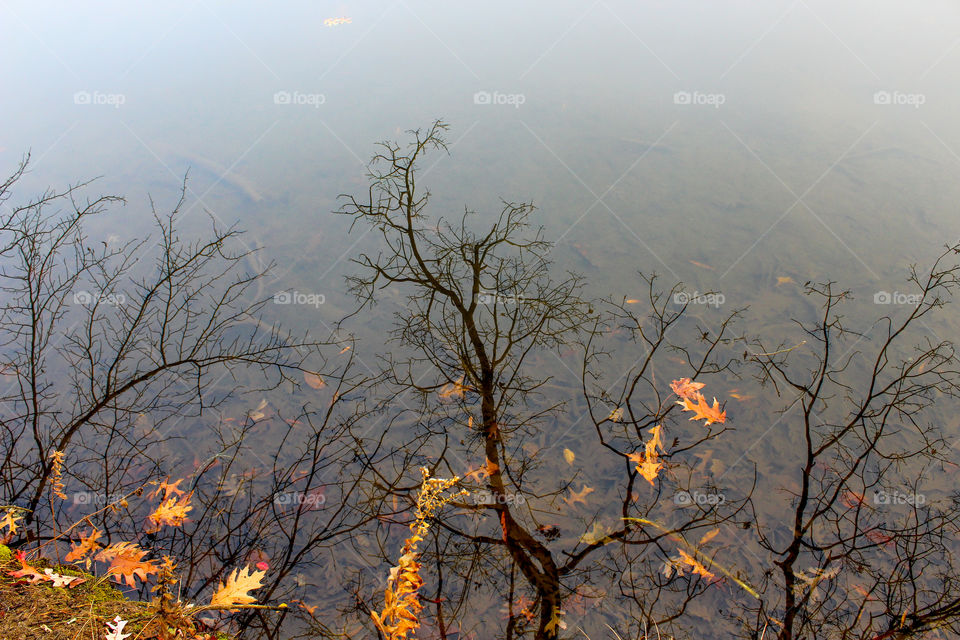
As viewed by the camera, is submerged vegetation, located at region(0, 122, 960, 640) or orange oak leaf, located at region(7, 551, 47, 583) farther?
submerged vegetation, located at region(0, 122, 960, 640)

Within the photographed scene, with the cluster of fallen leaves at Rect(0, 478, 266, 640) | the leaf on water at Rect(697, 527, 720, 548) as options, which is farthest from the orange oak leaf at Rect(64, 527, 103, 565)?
the leaf on water at Rect(697, 527, 720, 548)

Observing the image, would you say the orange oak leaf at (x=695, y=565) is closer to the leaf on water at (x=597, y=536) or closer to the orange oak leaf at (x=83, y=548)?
the leaf on water at (x=597, y=536)

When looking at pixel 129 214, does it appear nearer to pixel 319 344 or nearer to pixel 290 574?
pixel 319 344

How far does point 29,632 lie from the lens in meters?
2.05

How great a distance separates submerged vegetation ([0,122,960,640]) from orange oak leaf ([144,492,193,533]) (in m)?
0.01

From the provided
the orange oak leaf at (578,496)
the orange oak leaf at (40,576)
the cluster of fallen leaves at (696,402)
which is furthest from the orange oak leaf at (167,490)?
the cluster of fallen leaves at (696,402)

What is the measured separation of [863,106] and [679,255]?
4.09 metres

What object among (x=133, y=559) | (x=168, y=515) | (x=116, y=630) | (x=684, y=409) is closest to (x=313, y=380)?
(x=168, y=515)

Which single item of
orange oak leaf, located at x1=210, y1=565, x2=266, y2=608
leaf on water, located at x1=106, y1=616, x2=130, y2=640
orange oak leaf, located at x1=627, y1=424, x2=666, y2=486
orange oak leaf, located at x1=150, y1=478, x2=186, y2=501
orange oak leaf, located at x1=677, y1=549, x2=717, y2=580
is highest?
orange oak leaf, located at x1=627, y1=424, x2=666, y2=486

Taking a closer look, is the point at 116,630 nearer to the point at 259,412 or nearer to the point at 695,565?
the point at 259,412

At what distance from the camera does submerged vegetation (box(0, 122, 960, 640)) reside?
2930mm

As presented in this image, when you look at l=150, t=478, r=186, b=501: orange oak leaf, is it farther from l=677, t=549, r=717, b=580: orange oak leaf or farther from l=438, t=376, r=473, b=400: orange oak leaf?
l=677, t=549, r=717, b=580: orange oak leaf

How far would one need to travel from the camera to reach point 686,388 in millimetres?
3887

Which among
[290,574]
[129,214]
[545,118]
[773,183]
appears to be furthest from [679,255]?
[129,214]
